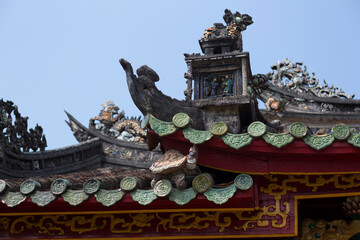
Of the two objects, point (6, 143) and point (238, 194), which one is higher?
point (6, 143)

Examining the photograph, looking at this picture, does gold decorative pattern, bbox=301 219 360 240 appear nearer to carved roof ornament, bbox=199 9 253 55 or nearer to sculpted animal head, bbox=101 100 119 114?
carved roof ornament, bbox=199 9 253 55

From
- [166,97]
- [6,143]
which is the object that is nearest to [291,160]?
[166,97]

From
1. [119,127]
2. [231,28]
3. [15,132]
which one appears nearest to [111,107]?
Answer: [119,127]

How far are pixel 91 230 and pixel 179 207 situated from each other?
3.59 feet

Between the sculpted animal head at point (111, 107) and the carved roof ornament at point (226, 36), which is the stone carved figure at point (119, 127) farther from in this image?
the carved roof ornament at point (226, 36)

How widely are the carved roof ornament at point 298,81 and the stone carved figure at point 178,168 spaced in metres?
12.8

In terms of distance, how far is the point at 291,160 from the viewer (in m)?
6.54

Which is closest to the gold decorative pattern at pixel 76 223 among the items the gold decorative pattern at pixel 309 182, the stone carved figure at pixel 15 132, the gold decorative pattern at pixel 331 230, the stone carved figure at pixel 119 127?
the gold decorative pattern at pixel 309 182

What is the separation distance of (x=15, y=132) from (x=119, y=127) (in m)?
5.40

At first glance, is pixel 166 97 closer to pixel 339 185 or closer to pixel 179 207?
pixel 179 207

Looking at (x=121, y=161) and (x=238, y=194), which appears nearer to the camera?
(x=238, y=194)

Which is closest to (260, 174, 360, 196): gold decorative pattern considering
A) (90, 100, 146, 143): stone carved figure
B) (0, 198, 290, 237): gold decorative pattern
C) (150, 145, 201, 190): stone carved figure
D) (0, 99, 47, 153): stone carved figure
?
(0, 198, 290, 237): gold decorative pattern

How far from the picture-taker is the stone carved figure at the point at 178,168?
639cm

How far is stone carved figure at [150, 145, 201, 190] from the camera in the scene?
639 centimetres
